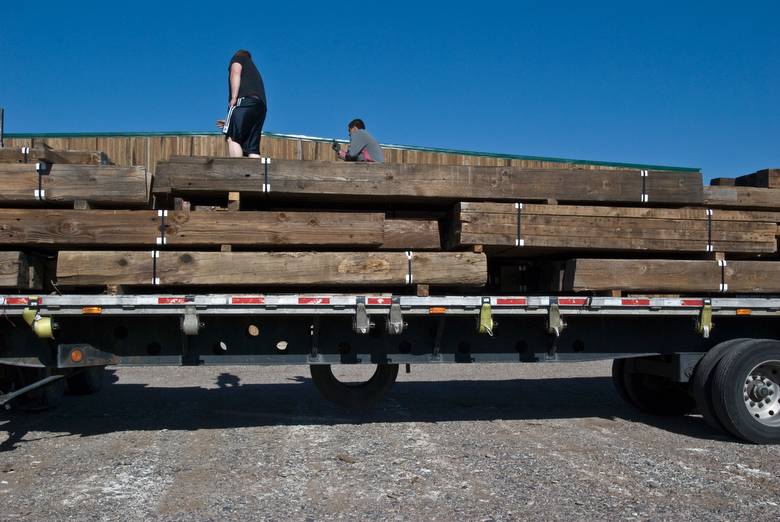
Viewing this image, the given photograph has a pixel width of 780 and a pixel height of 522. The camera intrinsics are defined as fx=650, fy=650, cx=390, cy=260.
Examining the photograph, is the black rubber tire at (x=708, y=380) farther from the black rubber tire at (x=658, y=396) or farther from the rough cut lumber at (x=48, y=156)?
the rough cut lumber at (x=48, y=156)

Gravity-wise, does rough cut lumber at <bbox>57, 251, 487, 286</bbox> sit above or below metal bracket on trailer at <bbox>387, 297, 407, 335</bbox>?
above

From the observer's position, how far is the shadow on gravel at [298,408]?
7168 mm

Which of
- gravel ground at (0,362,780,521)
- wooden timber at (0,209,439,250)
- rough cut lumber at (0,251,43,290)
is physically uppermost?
wooden timber at (0,209,439,250)

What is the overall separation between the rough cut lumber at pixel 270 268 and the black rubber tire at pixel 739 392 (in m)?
2.58

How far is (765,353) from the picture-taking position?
20.8 ft

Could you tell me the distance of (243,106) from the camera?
250 inches

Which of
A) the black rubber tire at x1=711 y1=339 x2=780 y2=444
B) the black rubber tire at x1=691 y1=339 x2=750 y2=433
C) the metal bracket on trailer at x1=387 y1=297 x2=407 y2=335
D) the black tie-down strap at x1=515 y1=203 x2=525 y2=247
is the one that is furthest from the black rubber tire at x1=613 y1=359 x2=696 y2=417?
the metal bracket on trailer at x1=387 y1=297 x2=407 y2=335

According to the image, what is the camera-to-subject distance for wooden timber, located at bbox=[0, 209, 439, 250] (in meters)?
5.59

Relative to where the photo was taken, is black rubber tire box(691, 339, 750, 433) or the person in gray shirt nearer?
black rubber tire box(691, 339, 750, 433)

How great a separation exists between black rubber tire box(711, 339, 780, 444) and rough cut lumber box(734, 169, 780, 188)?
1.73m

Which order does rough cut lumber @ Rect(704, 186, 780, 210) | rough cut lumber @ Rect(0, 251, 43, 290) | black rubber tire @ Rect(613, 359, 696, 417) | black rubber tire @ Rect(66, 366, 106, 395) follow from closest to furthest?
rough cut lumber @ Rect(0, 251, 43, 290), rough cut lumber @ Rect(704, 186, 780, 210), black rubber tire @ Rect(613, 359, 696, 417), black rubber tire @ Rect(66, 366, 106, 395)

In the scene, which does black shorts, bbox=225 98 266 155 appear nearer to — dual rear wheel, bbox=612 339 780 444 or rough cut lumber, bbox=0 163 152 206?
rough cut lumber, bbox=0 163 152 206

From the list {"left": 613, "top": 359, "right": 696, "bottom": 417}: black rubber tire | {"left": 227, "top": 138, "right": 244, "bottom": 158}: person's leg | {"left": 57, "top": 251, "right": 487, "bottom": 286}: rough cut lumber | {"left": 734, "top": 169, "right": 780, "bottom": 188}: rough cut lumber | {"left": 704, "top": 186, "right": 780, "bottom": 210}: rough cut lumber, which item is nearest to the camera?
{"left": 57, "top": 251, "right": 487, "bottom": 286}: rough cut lumber

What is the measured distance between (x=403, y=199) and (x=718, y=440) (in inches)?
156
